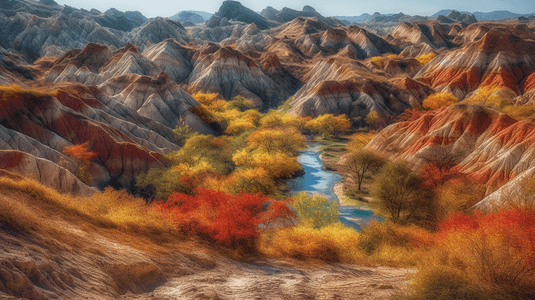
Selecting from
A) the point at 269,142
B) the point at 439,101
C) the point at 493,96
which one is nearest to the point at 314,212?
the point at 269,142

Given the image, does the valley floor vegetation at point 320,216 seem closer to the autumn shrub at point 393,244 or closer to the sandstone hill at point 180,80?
the autumn shrub at point 393,244

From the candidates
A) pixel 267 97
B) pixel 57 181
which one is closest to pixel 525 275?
pixel 57 181

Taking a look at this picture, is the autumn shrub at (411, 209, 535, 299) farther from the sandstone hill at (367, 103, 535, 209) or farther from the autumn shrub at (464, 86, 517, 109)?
the autumn shrub at (464, 86, 517, 109)

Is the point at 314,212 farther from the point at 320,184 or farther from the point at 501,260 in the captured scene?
the point at 501,260

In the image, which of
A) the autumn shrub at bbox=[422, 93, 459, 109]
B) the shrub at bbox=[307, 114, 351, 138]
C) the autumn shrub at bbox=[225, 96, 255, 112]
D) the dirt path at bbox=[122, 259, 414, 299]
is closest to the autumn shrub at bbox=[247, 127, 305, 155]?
the shrub at bbox=[307, 114, 351, 138]

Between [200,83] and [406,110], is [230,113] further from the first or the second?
[406,110]
